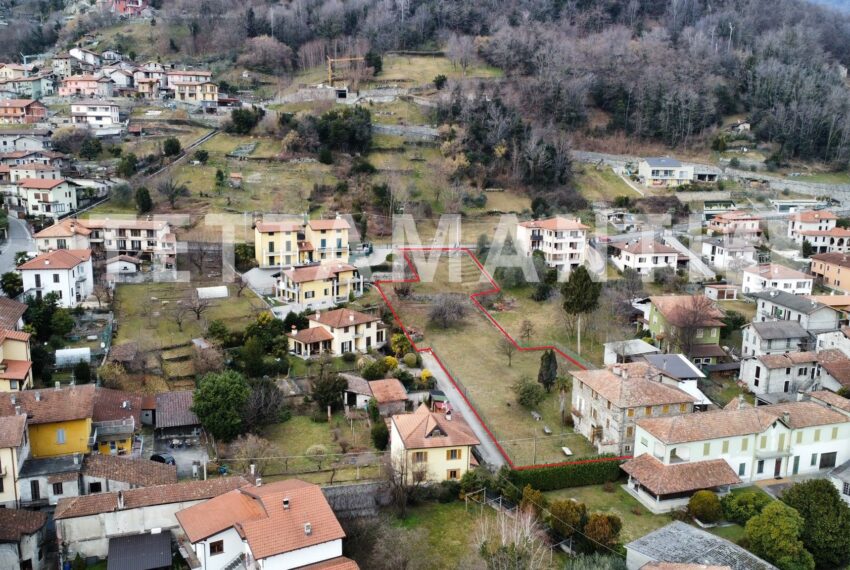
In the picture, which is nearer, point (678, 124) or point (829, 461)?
point (829, 461)

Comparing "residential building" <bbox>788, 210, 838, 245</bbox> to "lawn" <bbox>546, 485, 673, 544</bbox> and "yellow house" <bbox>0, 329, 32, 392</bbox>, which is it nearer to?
"lawn" <bbox>546, 485, 673, 544</bbox>

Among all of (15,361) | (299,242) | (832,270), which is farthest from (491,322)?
(832,270)

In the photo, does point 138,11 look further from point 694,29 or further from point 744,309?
point 744,309

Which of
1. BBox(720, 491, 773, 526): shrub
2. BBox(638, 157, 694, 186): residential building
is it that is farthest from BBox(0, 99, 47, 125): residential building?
BBox(720, 491, 773, 526): shrub

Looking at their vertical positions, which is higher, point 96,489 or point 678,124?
point 678,124

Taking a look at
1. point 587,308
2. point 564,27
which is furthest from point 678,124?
point 587,308

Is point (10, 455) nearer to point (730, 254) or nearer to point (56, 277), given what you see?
point (56, 277)
